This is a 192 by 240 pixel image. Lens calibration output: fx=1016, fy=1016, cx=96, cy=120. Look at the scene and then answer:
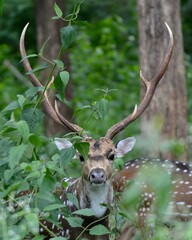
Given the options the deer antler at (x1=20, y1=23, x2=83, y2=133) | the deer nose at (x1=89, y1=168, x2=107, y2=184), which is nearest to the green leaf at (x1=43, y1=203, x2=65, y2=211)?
the deer nose at (x1=89, y1=168, x2=107, y2=184)

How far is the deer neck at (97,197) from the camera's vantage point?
23.9 feet

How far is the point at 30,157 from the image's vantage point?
21.4ft

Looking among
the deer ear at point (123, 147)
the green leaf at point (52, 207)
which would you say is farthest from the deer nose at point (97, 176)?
the green leaf at point (52, 207)

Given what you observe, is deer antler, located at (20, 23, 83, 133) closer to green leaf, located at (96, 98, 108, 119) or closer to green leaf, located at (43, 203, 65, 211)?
green leaf, located at (96, 98, 108, 119)

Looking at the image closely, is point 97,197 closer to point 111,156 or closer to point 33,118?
point 111,156

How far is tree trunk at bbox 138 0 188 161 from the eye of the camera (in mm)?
10727

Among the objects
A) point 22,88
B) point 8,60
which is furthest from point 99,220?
point 8,60

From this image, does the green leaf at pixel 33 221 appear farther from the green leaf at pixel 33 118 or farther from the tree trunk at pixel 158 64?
the tree trunk at pixel 158 64

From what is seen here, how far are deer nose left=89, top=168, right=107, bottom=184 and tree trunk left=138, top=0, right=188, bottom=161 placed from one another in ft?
11.3

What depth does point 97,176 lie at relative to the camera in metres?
7.18

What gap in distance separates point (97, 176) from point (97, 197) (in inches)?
8.1

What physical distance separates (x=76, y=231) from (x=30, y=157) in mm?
1132

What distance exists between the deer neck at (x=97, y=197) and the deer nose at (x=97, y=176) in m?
0.08

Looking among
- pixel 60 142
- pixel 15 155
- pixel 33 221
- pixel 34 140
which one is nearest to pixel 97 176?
pixel 60 142
